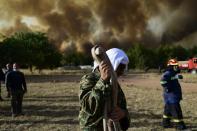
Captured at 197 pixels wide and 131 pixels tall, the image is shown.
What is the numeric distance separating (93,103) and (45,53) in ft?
217

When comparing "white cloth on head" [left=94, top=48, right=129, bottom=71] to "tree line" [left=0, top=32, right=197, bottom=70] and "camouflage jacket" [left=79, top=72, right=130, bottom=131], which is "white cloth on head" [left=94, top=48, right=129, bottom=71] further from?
"tree line" [left=0, top=32, right=197, bottom=70]

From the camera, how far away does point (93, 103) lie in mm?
3428

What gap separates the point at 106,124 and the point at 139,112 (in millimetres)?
10851

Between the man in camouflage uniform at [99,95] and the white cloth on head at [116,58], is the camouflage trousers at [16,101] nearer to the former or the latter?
the man in camouflage uniform at [99,95]

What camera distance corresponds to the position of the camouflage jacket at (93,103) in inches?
132

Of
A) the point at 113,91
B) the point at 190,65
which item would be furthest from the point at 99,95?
the point at 190,65

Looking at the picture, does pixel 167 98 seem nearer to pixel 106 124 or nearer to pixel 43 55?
pixel 106 124

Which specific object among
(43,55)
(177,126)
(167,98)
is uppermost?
(43,55)

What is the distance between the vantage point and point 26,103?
1703 cm

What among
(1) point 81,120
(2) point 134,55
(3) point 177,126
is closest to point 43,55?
(2) point 134,55

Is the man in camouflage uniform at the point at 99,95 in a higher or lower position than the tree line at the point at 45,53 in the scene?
lower

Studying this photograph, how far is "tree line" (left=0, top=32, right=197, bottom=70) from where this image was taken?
59.5 meters

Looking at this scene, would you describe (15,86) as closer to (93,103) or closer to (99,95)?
(93,103)

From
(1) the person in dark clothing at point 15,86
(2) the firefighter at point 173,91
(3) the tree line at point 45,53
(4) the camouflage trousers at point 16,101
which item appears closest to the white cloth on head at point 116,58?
(2) the firefighter at point 173,91
